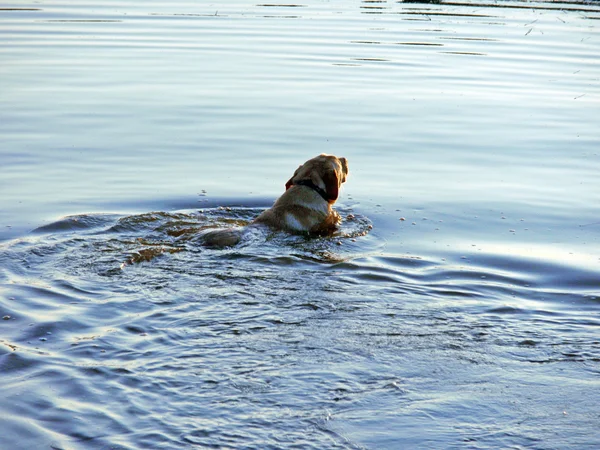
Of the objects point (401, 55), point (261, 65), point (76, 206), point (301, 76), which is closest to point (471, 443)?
point (76, 206)

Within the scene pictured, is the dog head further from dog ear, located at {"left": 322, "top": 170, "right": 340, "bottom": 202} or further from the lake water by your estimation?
the lake water

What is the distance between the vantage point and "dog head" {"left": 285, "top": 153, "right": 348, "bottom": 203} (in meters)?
9.73

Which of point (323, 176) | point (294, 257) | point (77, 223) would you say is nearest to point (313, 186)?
point (323, 176)

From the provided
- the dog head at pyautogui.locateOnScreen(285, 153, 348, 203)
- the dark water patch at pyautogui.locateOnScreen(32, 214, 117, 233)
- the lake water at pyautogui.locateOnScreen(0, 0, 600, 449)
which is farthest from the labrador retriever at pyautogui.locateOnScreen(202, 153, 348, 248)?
the dark water patch at pyautogui.locateOnScreen(32, 214, 117, 233)

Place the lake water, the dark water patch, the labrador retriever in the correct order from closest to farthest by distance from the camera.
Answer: the lake water, the dark water patch, the labrador retriever

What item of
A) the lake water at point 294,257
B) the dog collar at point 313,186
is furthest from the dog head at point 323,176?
the lake water at point 294,257

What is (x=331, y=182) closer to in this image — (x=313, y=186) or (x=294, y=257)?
(x=313, y=186)

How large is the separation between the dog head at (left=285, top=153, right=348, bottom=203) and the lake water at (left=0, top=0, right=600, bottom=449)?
0.45 metres

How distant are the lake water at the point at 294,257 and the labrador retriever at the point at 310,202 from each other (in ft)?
0.65

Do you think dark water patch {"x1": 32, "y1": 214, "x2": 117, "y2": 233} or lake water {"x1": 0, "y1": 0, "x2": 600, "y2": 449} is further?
dark water patch {"x1": 32, "y1": 214, "x2": 117, "y2": 233}

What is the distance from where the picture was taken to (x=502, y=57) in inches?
822

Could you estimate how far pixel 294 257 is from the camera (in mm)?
8523

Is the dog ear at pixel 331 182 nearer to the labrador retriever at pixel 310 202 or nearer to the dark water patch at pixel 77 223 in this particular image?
the labrador retriever at pixel 310 202

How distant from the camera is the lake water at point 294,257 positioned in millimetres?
5273
